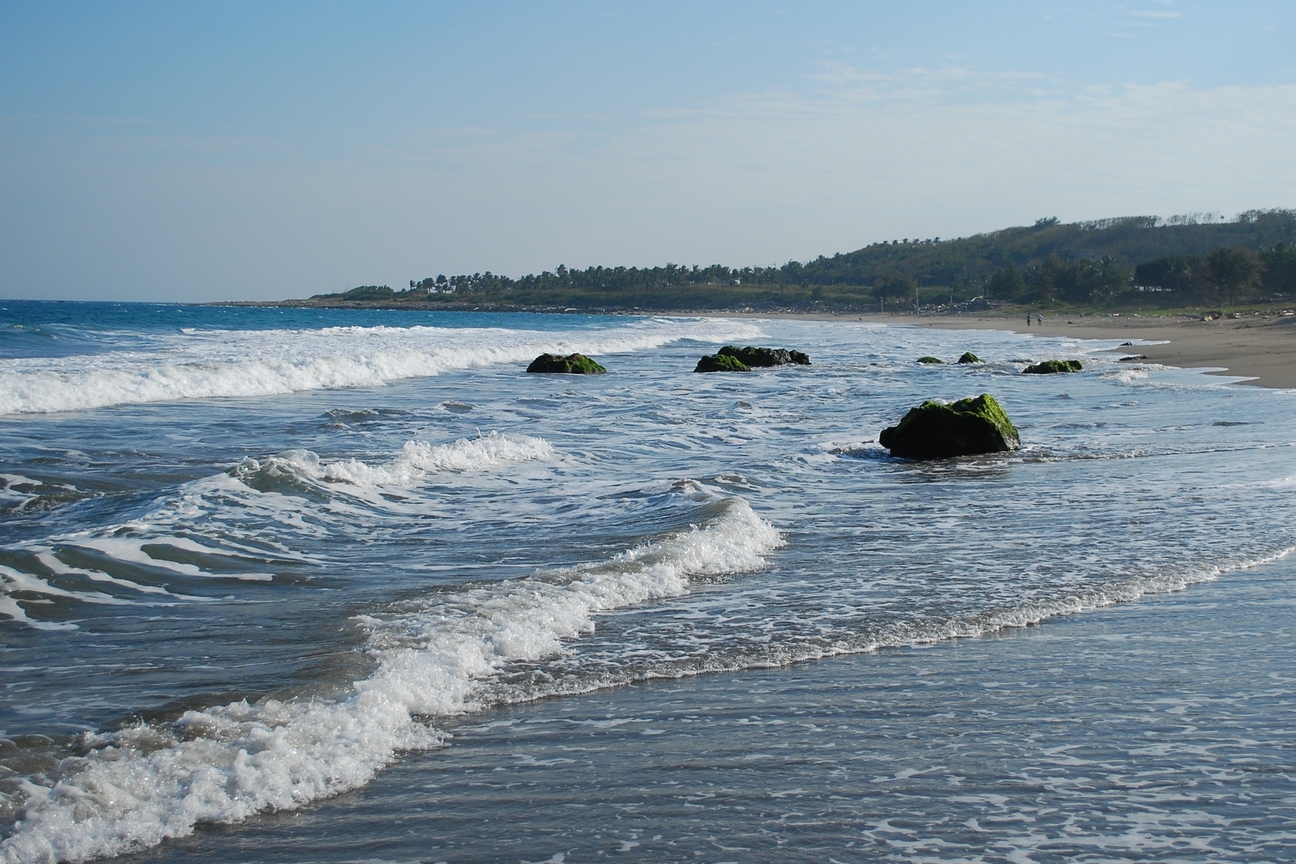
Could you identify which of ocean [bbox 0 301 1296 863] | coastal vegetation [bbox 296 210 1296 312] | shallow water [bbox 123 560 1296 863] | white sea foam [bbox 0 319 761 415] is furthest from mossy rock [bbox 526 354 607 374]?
coastal vegetation [bbox 296 210 1296 312]

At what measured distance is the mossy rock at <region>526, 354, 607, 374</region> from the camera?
29.7m

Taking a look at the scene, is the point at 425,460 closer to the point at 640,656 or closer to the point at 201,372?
the point at 640,656

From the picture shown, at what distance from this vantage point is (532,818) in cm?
352

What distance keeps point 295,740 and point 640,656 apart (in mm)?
1824

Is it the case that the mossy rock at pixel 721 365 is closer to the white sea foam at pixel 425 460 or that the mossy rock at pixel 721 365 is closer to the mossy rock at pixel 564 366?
the mossy rock at pixel 564 366

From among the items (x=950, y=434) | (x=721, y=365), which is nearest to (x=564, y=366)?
(x=721, y=365)

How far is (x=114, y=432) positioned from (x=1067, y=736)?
13381 millimetres

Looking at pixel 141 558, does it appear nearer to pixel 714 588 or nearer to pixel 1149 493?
pixel 714 588

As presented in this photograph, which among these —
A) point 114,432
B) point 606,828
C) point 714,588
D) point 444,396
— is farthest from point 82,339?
point 606,828

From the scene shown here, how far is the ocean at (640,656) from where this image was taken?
11.4 feet

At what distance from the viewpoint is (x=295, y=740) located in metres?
4.04

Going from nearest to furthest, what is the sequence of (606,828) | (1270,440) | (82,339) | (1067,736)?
(606,828) < (1067,736) < (1270,440) < (82,339)

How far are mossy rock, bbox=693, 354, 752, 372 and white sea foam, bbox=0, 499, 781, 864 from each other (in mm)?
24509

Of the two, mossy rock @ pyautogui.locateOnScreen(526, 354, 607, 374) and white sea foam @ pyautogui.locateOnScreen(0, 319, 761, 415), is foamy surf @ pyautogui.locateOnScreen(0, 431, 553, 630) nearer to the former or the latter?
white sea foam @ pyautogui.locateOnScreen(0, 319, 761, 415)
